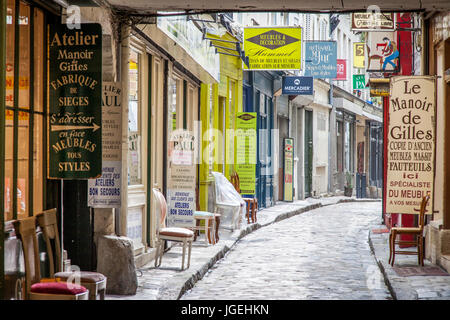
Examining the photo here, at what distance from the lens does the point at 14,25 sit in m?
6.48

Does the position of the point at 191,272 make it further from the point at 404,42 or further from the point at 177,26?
the point at 404,42

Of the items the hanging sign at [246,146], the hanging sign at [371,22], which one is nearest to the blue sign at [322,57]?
the hanging sign at [246,146]

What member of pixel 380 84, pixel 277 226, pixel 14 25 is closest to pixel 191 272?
pixel 14 25

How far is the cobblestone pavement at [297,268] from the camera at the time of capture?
29.1 ft

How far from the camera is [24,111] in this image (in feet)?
22.2

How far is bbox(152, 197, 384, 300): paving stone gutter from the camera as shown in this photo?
8.48 m

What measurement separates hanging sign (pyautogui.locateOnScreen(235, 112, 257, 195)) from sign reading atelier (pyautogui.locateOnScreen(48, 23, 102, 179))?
10717 millimetres

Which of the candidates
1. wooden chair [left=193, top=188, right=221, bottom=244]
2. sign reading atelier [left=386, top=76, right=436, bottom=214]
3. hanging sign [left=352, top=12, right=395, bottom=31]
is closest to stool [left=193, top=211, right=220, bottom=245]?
wooden chair [left=193, top=188, right=221, bottom=244]

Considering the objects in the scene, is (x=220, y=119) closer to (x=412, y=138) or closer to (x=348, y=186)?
(x=412, y=138)

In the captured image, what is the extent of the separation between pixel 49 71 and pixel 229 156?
11779 mm

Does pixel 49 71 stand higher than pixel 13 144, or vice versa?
pixel 49 71

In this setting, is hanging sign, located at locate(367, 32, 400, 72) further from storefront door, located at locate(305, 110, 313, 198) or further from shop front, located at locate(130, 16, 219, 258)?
storefront door, located at locate(305, 110, 313, 198)

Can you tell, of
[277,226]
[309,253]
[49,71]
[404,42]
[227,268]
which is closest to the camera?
[49,71]

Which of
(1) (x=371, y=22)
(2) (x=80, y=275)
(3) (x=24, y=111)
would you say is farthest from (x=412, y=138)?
(2) (x=80, y=275)
